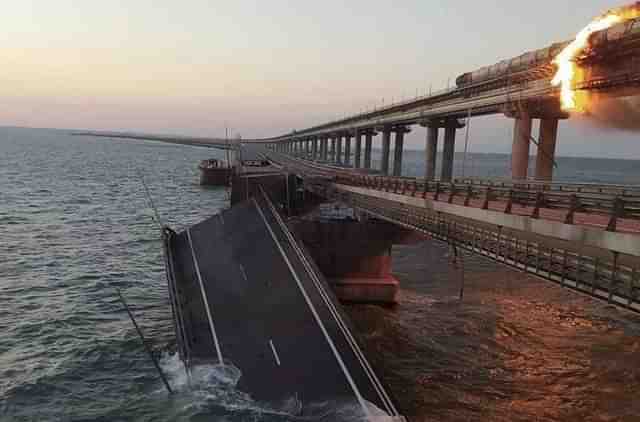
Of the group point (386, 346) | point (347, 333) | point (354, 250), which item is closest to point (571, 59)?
point (354, 250)

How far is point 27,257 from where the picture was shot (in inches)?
1727

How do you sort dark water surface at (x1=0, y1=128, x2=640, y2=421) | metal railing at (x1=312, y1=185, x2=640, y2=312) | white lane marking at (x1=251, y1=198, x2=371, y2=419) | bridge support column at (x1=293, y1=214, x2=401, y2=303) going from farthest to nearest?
bridge support column at (x1=293, y1=214, x2=401, y2=303), dark water surface at (x1=0, y1=128, x2=640, y2=421), white lane marking at (x1=251, y1=198, x2=371, y2=419), metal railing at (x1=312, y1=185, x2=640, y2=312)

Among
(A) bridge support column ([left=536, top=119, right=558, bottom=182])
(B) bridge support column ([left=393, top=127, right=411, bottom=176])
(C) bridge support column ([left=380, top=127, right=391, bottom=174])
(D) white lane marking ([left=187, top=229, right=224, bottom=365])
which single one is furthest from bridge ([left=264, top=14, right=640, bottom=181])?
(D) white lane marking ([left=187, top=229, right=224, bottom=365])

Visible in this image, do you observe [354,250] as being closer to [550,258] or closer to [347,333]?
[347,333]

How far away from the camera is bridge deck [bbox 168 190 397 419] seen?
20.7m

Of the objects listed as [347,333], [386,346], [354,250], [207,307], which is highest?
[354,250]

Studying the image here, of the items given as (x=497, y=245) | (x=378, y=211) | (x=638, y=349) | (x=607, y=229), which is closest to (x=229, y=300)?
(x=378, y=211)

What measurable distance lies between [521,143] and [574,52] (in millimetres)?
8372

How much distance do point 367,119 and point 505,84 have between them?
169ft

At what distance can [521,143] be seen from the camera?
3931cm

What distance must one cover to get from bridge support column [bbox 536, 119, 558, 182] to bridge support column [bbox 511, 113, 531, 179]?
40.1 inches

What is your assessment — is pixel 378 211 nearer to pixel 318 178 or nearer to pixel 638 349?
pixel 638 349

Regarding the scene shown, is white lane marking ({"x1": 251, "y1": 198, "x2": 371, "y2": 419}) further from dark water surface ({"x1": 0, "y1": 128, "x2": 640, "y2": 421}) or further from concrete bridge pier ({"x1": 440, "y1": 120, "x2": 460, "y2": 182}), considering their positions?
concrete bridge pier ({"x1": 440, "y1": 120, "x2": 460, "y2": 182})

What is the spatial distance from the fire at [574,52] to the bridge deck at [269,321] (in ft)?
68.8
